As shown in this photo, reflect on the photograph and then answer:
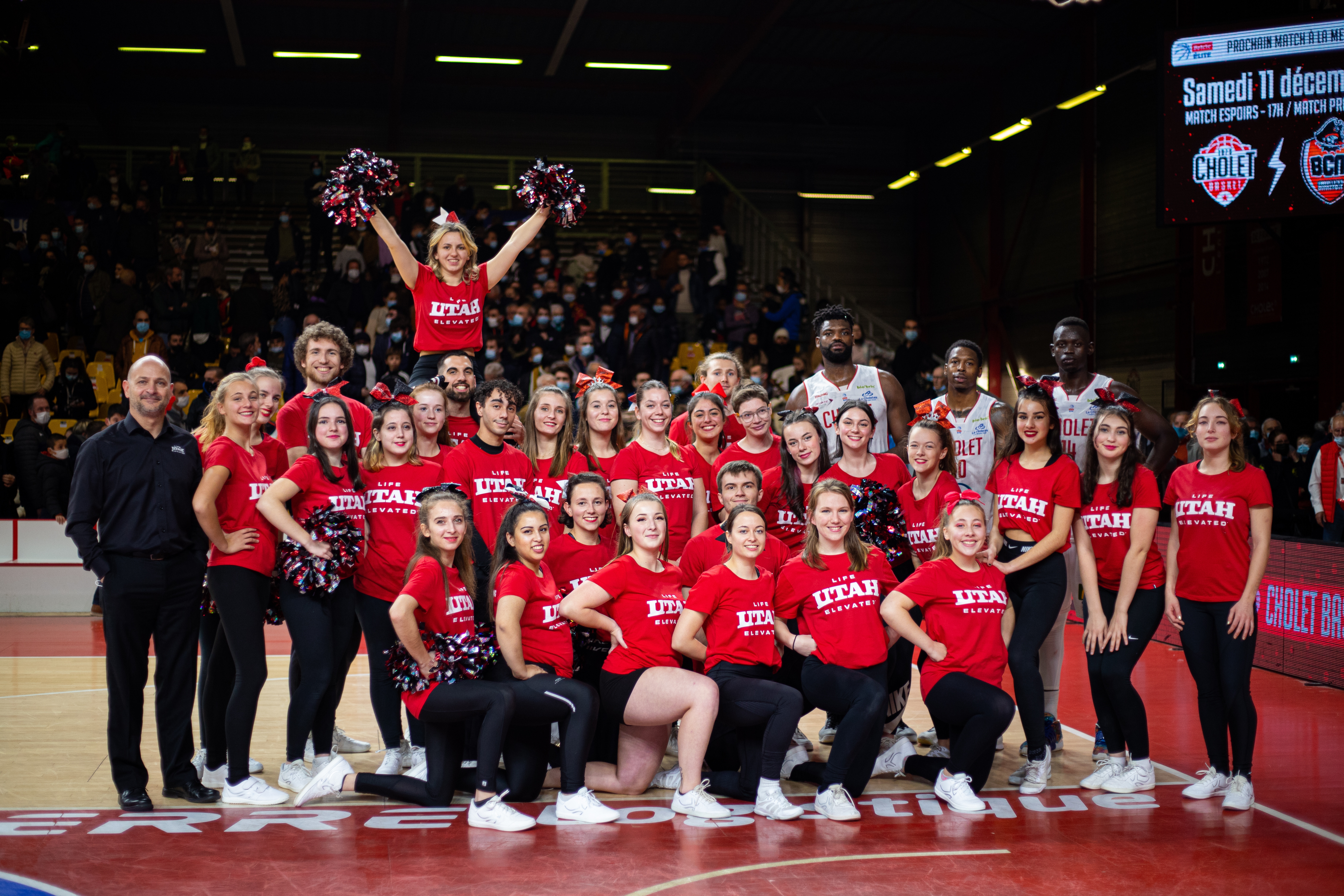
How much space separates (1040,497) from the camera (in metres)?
5.75

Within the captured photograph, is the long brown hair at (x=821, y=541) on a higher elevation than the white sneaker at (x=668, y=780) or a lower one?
higher

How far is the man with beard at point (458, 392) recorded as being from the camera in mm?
6449

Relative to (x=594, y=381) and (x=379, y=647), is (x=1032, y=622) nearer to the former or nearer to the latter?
(x=594, y=381)

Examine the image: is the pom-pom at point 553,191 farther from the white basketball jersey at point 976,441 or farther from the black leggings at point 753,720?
the black leggings at point 753,720

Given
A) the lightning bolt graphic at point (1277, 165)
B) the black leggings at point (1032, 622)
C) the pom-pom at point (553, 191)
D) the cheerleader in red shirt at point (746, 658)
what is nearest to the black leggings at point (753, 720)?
the cheerleader in red shirt at point (746, 658)

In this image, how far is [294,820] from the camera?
5.09 metres

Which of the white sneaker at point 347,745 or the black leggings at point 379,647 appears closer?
the black leggings at point 379,647

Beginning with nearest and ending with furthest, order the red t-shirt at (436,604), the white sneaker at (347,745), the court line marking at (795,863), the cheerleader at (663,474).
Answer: the court line marking at (795,863), the red t-shirt at (436,604), the cheerleader at (663,474), the white sneaker at (347,745)

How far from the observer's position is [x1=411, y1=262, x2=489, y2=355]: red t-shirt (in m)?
6.68

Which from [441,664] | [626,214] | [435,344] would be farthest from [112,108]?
[441,664]

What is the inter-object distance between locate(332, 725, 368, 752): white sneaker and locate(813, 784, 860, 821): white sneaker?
2612mm

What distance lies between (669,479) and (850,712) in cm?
157

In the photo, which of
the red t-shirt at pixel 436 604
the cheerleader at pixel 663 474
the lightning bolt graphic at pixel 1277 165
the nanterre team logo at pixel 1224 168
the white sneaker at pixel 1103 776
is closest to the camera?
the red t-shirt at pixel 436 604

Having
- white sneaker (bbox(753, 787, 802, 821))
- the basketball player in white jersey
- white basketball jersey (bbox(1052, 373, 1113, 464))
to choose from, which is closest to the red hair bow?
the basketball player in white jersey
